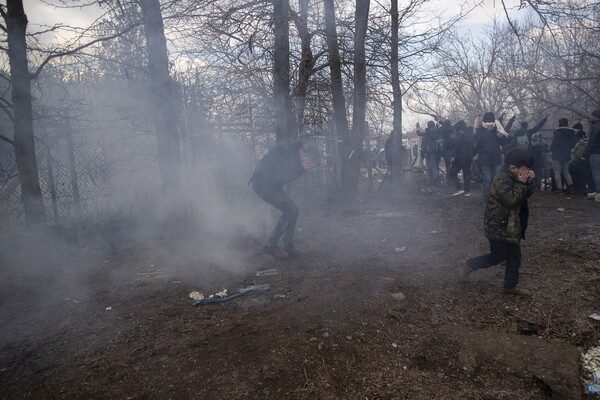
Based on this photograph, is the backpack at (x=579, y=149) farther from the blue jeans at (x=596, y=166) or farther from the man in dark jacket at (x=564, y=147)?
the blue jeans at (x=596, y=166)

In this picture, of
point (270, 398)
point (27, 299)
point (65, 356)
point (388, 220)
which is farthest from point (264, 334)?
point (388, 220)

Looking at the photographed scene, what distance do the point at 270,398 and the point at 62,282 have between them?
11.6ft

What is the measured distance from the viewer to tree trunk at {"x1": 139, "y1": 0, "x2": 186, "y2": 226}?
21.0ft

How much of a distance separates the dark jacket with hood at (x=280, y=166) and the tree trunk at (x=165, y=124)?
86.9 inches

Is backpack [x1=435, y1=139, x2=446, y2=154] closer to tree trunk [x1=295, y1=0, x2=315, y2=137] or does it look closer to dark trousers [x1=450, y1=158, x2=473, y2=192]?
dark trousers [x1=450, y1=158, x2=473, y2=192]

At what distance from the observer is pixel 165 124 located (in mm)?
6715

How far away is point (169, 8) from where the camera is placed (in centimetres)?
653

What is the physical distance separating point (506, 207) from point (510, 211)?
0.17ft

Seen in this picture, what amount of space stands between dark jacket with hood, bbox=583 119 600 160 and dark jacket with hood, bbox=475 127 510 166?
1810 millimetres

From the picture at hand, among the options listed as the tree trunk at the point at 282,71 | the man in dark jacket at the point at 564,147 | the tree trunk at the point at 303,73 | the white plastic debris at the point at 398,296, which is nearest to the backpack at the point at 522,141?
the man in dark jacket at the point at 564,147

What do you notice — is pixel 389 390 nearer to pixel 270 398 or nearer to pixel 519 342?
pixel 270 398

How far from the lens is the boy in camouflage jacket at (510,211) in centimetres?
354

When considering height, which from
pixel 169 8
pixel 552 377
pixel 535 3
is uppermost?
pixel 169 8

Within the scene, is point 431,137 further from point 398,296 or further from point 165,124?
point 398,296
